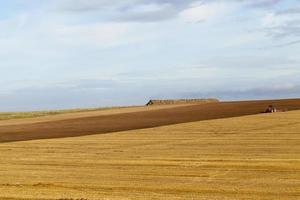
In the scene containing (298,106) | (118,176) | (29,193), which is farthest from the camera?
(298,106)

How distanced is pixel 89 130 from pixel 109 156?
16370mm

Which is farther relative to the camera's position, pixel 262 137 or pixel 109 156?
pixel 262 137

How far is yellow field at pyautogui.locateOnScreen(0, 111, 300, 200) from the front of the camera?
49.3 feet

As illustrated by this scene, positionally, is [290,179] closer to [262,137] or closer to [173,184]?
[173,184]

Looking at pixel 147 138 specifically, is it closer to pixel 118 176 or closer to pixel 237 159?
pixel 237 159

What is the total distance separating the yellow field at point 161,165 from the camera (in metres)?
15.0

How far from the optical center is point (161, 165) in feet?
66.6

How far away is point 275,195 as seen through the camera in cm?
1400

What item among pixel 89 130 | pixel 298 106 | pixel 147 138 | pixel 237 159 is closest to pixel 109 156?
pixel 237 159

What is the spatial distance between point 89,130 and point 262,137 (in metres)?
14.6

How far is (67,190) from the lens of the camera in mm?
15602

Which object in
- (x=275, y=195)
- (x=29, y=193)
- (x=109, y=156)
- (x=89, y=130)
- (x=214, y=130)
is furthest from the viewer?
(x=89, y=130)

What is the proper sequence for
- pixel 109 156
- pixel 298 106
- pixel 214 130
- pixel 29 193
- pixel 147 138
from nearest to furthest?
1. pixel 29 193
2. pixel 109 156
3. pixel 147 138
4. pixel 214 130
5. pixel 298 106

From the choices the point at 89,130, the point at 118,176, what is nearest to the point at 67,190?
the point at 118,176
